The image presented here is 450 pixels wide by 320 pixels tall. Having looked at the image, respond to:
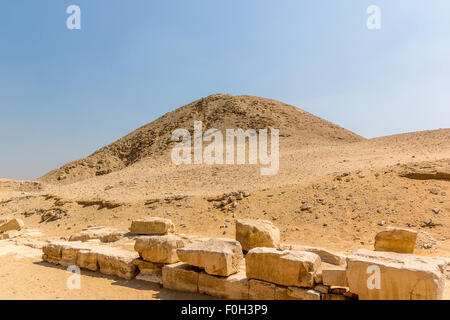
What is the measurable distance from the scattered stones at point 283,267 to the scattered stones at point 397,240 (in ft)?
8.65

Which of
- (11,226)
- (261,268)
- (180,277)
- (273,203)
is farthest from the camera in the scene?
(11,226)

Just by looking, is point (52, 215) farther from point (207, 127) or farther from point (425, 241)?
point (207, 127)

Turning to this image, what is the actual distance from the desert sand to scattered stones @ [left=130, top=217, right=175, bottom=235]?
2007 millimetres

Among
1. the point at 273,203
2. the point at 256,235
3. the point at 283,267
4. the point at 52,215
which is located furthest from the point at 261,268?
the point at 52,215

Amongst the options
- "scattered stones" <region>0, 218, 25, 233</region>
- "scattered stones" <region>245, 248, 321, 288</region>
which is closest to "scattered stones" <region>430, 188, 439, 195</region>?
"scattered stones" <region>245, 248, 321, 288</region>

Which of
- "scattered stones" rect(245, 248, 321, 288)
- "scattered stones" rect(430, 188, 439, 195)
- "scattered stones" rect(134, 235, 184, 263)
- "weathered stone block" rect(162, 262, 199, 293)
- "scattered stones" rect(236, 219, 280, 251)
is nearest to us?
"scattered stones" rect(245, 248, 321, 288)

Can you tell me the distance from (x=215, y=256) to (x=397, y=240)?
4.12 meters

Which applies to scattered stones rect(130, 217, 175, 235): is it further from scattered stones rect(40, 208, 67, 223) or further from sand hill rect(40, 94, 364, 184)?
sand hill rect(40, 94, 364, 184)

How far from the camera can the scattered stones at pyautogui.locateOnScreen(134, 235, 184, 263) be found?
6.04 meters

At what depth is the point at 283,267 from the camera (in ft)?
15.5

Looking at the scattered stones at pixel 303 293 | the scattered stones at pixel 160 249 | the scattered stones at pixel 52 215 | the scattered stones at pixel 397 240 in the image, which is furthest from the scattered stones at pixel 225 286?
the scattered stones at pixel 52 215
